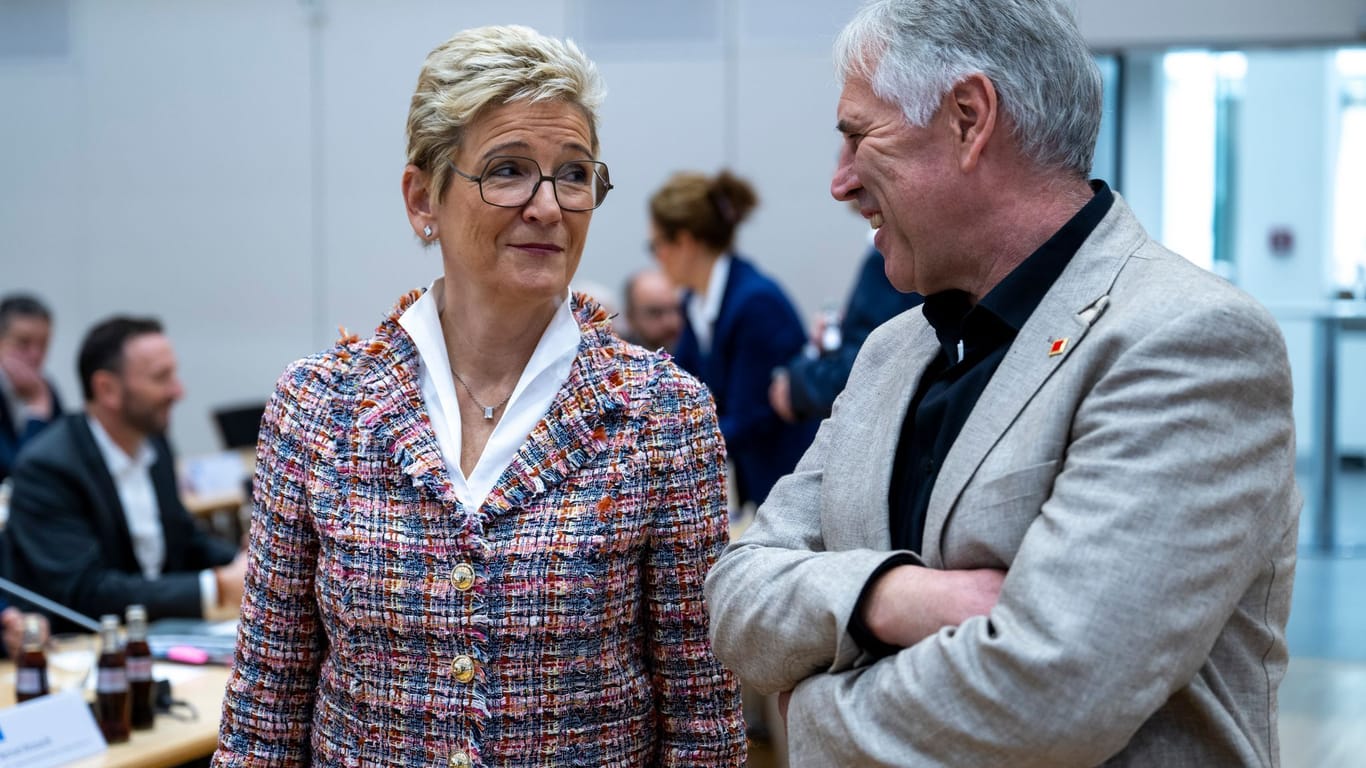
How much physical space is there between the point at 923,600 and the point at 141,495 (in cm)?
366

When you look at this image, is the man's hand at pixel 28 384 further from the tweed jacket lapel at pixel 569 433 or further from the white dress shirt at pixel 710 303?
the tweed jacket lapel at pixel 569 433

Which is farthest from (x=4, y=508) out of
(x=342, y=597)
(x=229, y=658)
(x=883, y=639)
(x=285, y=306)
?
(x=883, y=639)

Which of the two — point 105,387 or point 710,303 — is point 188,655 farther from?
point 710,303

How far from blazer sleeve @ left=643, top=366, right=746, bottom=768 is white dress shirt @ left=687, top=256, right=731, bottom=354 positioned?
3047 millimetres

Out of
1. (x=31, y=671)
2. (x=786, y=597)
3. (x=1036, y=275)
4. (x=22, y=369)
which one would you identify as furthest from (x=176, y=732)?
(x=22, y=369)

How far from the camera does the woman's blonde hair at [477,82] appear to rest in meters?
1.71

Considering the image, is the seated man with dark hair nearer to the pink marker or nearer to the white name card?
the pink marker

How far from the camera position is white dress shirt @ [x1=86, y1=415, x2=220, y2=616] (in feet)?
14.0

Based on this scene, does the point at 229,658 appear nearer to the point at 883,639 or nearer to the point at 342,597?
the point at 342,597

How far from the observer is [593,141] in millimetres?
1830

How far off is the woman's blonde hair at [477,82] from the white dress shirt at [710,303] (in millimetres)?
3033

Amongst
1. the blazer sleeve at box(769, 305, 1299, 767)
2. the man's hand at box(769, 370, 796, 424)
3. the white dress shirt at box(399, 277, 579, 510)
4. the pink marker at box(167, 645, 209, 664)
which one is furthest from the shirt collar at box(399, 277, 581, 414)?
the man's hand at box(769, 370, 796, 424)

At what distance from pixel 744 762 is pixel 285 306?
7.07 meters

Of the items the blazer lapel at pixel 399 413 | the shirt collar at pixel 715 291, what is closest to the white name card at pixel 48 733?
the blazer lapel at pixel 399 413
